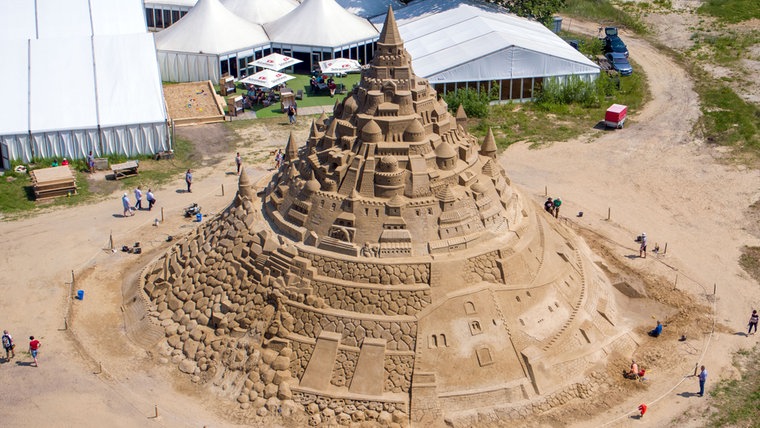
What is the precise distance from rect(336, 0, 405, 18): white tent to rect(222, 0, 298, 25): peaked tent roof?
718 cm

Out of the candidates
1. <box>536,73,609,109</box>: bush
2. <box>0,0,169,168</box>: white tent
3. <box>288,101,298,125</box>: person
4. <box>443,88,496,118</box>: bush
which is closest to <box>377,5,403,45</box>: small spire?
<box>0,0,169,168</box>: white tent

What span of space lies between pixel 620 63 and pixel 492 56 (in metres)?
17.3

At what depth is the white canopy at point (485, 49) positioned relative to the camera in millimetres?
66312

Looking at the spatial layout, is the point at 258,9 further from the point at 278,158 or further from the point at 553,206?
the point at 553,206

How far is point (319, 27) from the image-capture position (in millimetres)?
75688

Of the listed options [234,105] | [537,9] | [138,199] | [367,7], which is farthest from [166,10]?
[138,199]

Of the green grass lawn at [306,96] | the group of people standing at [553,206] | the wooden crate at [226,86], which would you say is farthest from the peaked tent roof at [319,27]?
the group of people standing at [553,206]

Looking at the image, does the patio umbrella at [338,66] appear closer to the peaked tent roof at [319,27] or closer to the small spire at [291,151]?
the peaked tent roof at [319,27]

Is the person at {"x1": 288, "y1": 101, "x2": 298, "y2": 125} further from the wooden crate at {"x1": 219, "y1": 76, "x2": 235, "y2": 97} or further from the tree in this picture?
the tree

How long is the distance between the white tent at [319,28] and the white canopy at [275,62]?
2.76 meters

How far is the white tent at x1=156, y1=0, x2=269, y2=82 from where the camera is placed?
71.6 metres

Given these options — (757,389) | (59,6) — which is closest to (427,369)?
(757,389)

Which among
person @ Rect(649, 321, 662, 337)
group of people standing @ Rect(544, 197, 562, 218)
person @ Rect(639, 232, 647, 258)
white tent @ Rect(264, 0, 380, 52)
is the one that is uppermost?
white tent @ Rect(264, 0, 380, 52)

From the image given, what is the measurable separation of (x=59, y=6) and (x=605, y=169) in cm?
4638
